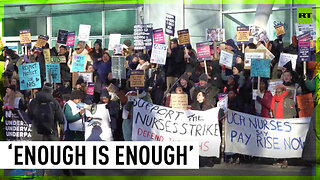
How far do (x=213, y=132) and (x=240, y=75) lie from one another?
827 millimetres

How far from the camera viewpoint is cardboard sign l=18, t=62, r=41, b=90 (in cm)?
809

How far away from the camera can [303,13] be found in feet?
25.1

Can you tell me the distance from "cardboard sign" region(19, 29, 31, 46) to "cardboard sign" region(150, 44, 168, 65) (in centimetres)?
146

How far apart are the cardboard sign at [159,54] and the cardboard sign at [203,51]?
0.38 m

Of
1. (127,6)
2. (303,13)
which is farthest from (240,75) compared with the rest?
(127,6)

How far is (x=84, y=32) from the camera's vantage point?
796 cm

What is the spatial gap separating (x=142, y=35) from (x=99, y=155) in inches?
56.9

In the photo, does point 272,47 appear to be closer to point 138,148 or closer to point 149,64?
point 149,64

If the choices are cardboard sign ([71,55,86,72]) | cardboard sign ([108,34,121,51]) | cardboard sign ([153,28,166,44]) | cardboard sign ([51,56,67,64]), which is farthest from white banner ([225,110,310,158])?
cardboard sign ([51,56,67,64])

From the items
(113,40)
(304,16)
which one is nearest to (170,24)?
(113,40)

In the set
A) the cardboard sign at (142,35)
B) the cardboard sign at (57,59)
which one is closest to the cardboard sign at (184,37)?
the cardboard sign at (142,35)

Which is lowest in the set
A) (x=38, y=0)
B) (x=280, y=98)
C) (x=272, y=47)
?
(x=280, y=98)

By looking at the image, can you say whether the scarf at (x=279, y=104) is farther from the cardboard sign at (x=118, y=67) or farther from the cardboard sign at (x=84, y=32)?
the cardboard sign at (x=84, y=32)

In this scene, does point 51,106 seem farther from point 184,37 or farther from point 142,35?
point 184,37
